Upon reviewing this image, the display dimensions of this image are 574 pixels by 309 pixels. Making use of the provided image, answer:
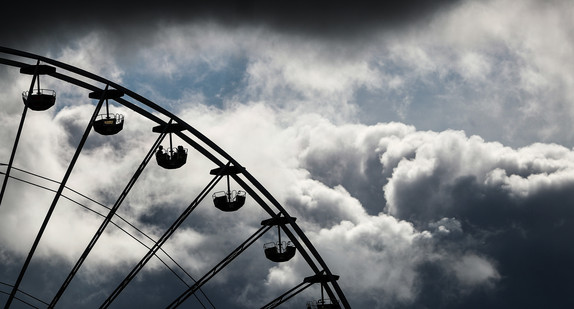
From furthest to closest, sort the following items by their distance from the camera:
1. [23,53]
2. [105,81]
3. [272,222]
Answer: [272,222] → [105,81] → [23,53]

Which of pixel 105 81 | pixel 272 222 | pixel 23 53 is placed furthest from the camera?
pixel 272 222

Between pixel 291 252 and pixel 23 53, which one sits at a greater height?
pixel 23 53

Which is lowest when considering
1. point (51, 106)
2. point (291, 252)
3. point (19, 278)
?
point (19, 278)

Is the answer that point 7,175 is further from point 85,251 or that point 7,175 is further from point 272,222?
point 272,222

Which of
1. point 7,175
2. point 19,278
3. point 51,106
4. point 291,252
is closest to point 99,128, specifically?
point 51,106

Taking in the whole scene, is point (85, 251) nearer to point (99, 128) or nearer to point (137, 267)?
point (137, 267)

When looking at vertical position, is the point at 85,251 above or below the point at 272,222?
below

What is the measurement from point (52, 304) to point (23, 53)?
11.4m

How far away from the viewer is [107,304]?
112ft

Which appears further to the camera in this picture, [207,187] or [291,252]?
[291,252]

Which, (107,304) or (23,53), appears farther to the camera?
(107,304)

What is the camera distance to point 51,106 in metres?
33.6

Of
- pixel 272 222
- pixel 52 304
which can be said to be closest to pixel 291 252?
pixel 272 222

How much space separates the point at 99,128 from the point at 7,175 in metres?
4.95
